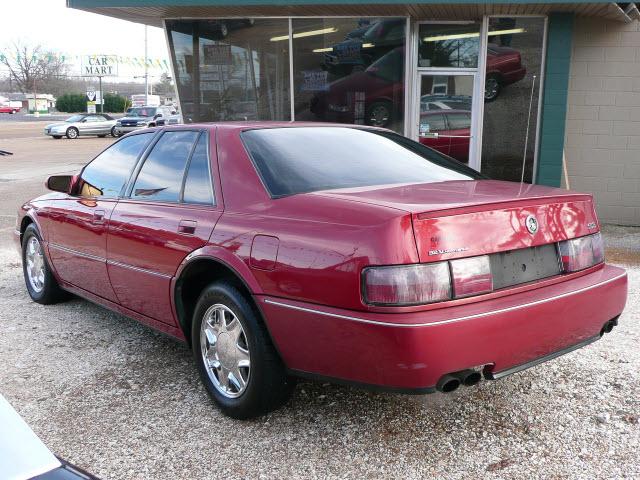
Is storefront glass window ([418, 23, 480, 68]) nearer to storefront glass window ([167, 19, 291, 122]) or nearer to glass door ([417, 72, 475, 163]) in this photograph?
glass door ([417, 72, 475, 163])

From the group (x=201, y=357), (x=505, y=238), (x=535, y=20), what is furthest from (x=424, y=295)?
(x=535, y=20)

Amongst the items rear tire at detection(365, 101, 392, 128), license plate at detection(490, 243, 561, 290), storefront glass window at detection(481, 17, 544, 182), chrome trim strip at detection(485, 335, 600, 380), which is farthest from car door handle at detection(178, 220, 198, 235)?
storefront glass window at detection(481, 17, 544, 182)

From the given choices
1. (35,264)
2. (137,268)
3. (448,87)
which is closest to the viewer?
(137,268)

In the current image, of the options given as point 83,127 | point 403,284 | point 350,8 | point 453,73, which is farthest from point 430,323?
point 83,127

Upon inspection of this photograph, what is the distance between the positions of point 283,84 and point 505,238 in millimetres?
8393

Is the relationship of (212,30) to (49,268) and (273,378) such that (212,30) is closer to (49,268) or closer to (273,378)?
(49,268)

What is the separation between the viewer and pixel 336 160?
370 cm

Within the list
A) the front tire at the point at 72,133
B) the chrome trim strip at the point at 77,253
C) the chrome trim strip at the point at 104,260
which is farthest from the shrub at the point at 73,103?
the chrome trim strip at the point at 104,260

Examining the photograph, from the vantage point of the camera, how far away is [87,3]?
984 cm

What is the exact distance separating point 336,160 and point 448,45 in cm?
732

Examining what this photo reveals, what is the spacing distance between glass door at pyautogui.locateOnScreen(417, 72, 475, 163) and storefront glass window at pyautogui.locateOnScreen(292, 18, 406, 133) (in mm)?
385

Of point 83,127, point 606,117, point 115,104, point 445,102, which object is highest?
point 445,102

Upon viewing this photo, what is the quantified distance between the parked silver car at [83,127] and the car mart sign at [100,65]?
53713mm

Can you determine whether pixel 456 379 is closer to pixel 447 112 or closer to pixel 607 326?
pixel 607 326
